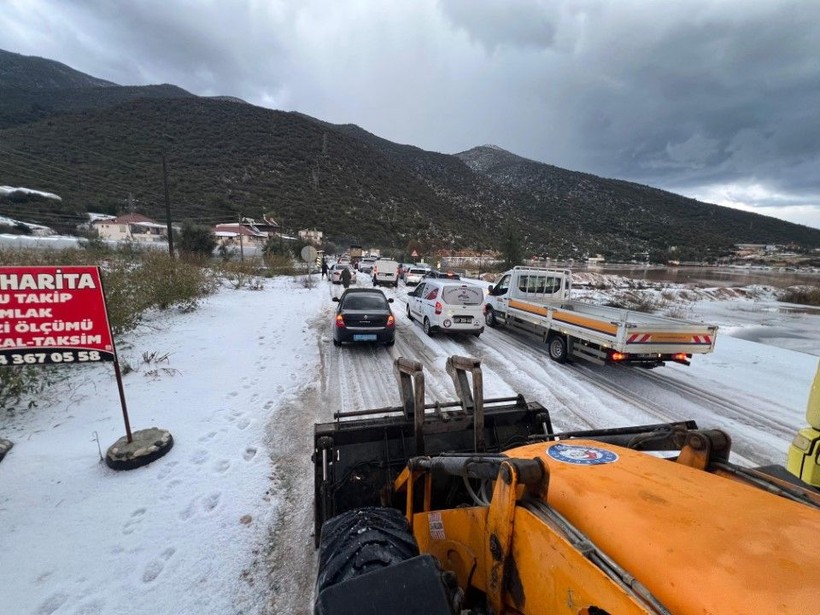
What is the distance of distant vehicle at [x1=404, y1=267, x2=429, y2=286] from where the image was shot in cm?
2561

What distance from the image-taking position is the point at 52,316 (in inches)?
145

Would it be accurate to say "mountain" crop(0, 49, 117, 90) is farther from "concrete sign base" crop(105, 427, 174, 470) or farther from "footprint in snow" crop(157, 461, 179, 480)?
"footprint in snow" crop(157, 461, 179, 480)

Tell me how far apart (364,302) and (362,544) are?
7.94 m

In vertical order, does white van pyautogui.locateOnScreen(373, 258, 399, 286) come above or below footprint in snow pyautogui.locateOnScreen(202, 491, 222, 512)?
above

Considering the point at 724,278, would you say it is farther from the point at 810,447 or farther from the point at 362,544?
the point at 362,544

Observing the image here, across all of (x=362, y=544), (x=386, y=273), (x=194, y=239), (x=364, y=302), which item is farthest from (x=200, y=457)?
(x=194, y=239)

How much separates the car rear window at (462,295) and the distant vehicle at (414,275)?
49.1ft

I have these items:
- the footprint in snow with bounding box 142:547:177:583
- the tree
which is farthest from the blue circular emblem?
the tree

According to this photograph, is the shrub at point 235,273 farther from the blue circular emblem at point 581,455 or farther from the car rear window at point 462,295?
the blue circular emblem at point 581,455

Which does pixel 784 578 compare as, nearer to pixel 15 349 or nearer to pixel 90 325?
pixel 90 325

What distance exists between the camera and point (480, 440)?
119 inches

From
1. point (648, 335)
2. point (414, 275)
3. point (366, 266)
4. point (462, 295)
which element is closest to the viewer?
point (648, 335)

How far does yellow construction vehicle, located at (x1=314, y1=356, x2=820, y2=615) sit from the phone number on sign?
11.2 ft

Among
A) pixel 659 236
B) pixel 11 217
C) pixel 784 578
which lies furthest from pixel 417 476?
pixel 659 236
